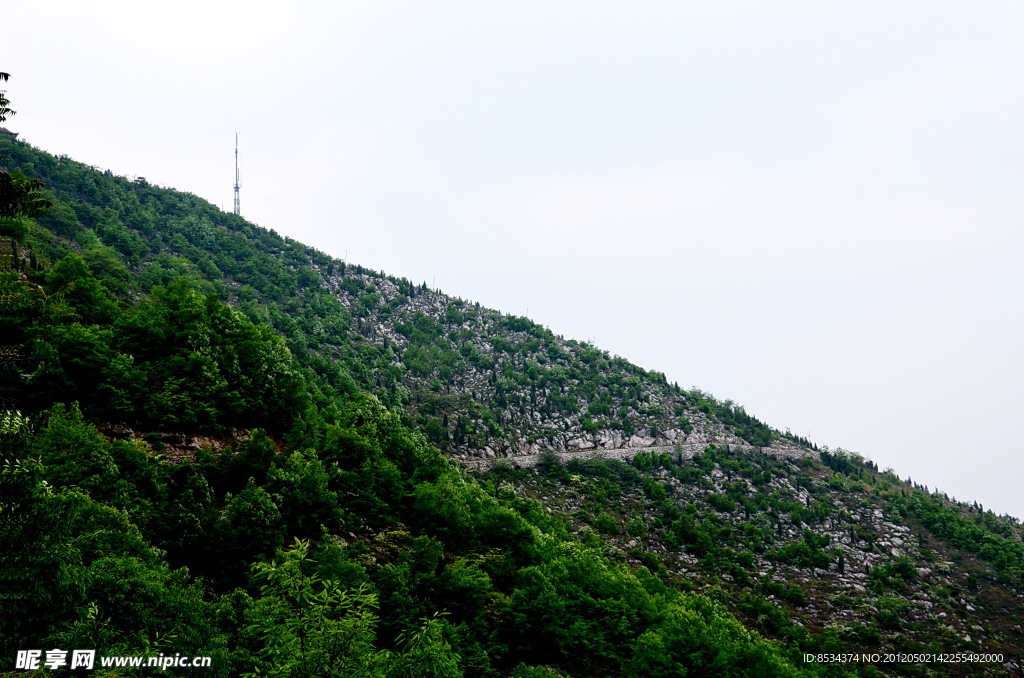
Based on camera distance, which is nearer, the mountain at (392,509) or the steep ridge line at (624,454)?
the mountain at (392,509)

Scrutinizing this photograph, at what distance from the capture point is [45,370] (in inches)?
927

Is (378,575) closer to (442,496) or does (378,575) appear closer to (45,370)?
(442,496)

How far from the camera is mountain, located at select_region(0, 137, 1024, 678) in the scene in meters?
14.5

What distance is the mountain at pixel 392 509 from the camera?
14.5 metres
